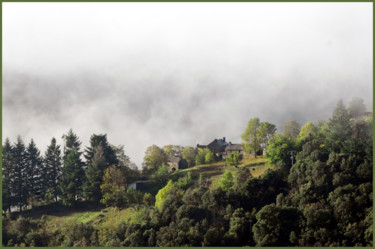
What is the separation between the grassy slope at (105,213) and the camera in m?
37.6

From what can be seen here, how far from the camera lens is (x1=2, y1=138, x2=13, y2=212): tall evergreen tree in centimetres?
4216

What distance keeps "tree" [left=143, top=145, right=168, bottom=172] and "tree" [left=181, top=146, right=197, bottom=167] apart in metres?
3.69

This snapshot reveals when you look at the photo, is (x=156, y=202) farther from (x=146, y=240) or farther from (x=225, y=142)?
(x=225, y=142)

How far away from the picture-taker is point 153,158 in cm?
4716

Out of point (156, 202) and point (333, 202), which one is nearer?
point (333, 202)

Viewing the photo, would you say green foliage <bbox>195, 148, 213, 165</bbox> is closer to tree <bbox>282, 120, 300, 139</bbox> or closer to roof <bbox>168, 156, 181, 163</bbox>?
roof <bbox>168, 156, 181, 163</bbox>

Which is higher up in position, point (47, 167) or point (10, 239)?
point (47, 167)

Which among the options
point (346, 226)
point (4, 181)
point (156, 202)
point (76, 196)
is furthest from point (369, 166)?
point (4, 181)

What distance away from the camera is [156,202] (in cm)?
3750

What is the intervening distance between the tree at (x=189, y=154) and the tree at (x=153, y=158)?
369 cm

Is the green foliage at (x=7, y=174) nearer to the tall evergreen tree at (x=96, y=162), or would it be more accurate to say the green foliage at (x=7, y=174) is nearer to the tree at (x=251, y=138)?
the tall evergreen tree at (x=96, y=162)

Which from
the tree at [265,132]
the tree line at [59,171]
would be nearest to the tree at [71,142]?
the tree line at [59,171]

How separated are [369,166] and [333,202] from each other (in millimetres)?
5064

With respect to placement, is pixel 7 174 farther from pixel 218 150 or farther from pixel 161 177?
pixel 218 150
